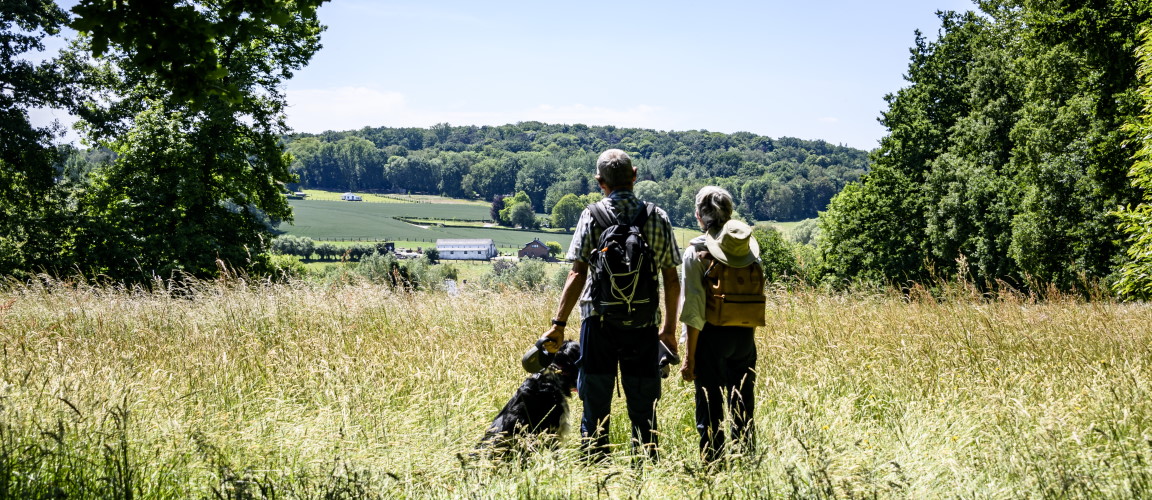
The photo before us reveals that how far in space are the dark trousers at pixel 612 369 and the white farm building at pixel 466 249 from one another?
89234mm

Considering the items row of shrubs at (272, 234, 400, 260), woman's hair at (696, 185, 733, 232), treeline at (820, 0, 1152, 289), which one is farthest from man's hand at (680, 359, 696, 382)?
row of shrubs at (272, 234, 400, 260)

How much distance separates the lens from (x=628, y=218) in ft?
12.7

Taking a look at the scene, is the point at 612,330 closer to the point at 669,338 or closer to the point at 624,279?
the point at 624,279

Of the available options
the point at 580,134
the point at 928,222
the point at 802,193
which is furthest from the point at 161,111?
the point at 580,134

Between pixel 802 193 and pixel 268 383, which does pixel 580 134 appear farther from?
pixel 268 383

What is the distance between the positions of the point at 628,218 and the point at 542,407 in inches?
47.2

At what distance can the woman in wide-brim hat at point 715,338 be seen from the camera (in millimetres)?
3842

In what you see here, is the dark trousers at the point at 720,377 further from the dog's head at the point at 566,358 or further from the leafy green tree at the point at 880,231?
the leafy green tree at the point at 880,231

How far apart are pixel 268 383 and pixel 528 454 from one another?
245 cm

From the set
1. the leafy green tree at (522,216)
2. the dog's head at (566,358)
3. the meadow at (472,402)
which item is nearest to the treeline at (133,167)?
the meadow at (472,402)

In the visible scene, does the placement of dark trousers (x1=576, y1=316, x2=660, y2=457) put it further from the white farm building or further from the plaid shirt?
the white farm building

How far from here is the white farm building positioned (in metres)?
93.3

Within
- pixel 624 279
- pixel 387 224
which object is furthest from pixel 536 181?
pixel 624 279

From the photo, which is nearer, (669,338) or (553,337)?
(553,337)
